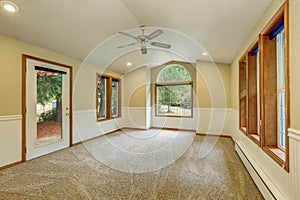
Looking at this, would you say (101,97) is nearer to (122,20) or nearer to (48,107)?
(48,107)

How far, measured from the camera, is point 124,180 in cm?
248

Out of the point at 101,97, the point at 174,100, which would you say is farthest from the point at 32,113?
the point at 174,100

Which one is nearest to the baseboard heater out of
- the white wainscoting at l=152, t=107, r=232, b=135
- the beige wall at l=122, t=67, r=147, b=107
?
the white wainscoting at l=152, t=107, r=232, b=135

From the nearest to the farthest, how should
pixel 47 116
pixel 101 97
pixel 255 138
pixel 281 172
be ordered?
pixel 281 172
pixel 255 138
pixel 47 116
pixel 101 97

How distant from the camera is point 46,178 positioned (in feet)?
8.33

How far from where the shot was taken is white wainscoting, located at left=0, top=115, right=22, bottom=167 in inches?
114

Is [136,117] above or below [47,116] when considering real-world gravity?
below

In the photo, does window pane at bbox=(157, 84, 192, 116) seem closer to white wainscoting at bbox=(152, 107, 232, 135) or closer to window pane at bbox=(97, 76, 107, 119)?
white wainscoting at bbox=(152, 107, 232, 135)

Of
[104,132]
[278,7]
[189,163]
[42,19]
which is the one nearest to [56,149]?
[104,132]

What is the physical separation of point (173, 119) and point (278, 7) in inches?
206

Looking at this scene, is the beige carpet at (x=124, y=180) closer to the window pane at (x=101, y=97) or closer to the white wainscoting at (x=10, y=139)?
the white wainscoting at (x=10, y=139)

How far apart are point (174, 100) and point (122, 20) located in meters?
4.20

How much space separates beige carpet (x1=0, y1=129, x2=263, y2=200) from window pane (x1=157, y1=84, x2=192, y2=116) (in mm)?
3304

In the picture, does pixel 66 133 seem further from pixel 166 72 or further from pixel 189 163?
pixel 166 72
